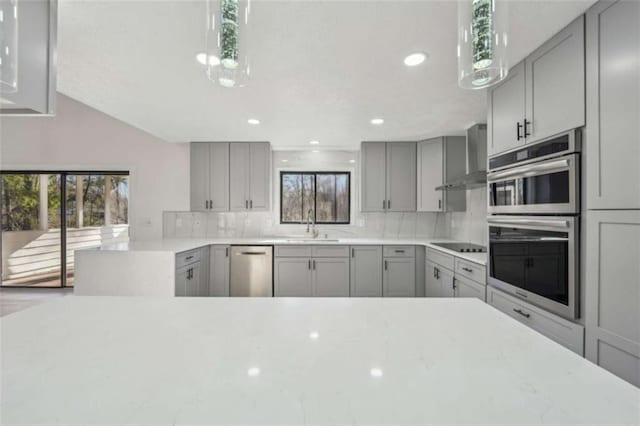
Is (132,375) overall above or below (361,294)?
above

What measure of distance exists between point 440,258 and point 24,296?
19.2 ft

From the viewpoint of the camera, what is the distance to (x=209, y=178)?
13.6ft

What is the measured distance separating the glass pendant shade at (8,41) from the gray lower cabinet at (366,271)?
3.41 meters

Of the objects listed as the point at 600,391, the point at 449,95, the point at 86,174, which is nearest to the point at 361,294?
the point at 449,95

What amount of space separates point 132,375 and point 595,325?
75.1 inches

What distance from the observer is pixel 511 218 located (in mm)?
1917

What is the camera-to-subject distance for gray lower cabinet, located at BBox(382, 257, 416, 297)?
12.2 feet

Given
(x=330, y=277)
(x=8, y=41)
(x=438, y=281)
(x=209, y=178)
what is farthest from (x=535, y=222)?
(x=209, y=178)

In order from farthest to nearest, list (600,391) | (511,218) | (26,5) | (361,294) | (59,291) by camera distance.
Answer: (59,291), (361,294), (511,218), (26,5), (600,391)

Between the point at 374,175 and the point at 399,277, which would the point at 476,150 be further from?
the point at 399,277

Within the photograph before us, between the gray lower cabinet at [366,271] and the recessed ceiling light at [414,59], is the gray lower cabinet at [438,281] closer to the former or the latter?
the gray lower cabinet at [366,271]

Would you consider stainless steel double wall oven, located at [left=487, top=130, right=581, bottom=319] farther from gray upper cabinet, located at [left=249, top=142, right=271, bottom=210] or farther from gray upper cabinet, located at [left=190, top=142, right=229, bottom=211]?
gray upper cabinet, located at [left=190, top=142, right=229, bottom=211]

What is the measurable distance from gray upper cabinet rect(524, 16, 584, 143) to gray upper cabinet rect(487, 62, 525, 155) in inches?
2.2

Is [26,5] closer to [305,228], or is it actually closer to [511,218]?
[511,218]
